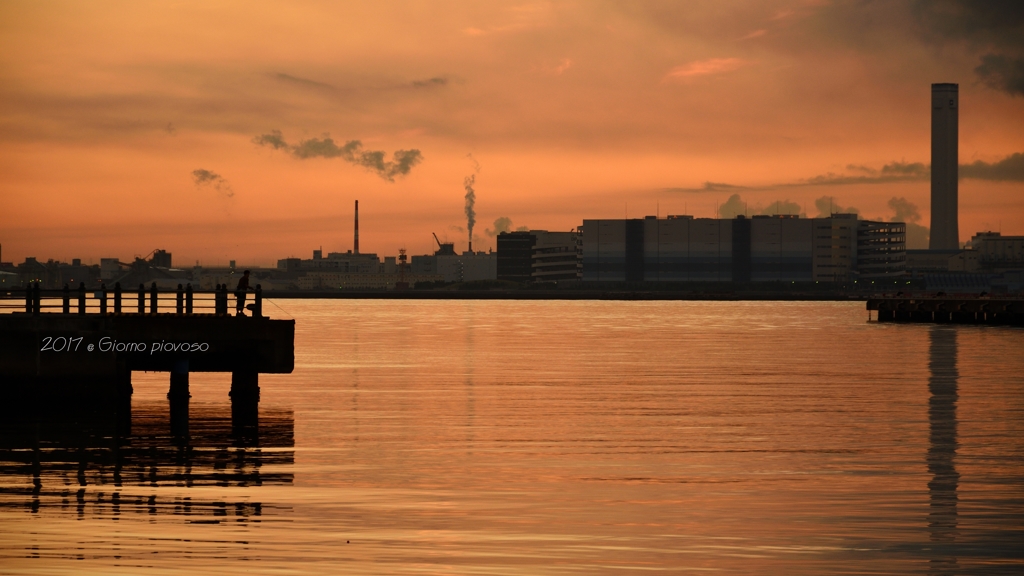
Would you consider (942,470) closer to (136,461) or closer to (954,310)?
(136,461)

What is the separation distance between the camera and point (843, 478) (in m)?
28.3

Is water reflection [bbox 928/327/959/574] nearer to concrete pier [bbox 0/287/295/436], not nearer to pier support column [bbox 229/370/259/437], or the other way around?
concrete pier [bbox 0/287/295/436]

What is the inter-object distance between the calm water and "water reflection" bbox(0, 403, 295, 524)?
0.36ft

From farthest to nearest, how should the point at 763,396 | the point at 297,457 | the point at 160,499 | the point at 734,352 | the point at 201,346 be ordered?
the point at 734,352 < the point at 763,396 < the point at 201,346 < the point at 297,457 < the point at 160,499

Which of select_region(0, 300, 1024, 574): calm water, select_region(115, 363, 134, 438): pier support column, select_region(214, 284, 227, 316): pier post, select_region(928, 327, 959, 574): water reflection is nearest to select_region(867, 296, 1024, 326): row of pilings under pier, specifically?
select_region(928, 327, 959, 574): water reflection

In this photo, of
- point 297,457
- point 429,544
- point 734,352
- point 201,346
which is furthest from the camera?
point 734,352

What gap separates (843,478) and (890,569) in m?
9.43

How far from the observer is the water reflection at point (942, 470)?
2034 centimetres

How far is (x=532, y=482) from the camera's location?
1089 inches

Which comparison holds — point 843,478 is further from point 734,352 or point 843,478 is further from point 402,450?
point 734,352

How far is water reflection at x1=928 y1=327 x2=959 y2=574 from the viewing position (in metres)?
20.3

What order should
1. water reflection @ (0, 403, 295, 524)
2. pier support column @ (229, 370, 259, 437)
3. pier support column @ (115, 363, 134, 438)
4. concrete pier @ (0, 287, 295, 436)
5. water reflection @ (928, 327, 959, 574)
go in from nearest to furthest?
water reflection @ (928, 327, 959, 574)
water reflection @ (0, 403, 295, 524)
concrete pier @ (0, 287, 295, 436)
pier support column @ (115, 363, 134, 438)
pier support column @ (229, 370, 259, 437)

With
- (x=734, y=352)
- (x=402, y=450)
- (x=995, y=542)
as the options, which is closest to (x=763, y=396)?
(x=402, y=450)

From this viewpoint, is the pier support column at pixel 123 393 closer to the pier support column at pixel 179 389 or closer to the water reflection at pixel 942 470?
the pier support column at pixel 179 389
